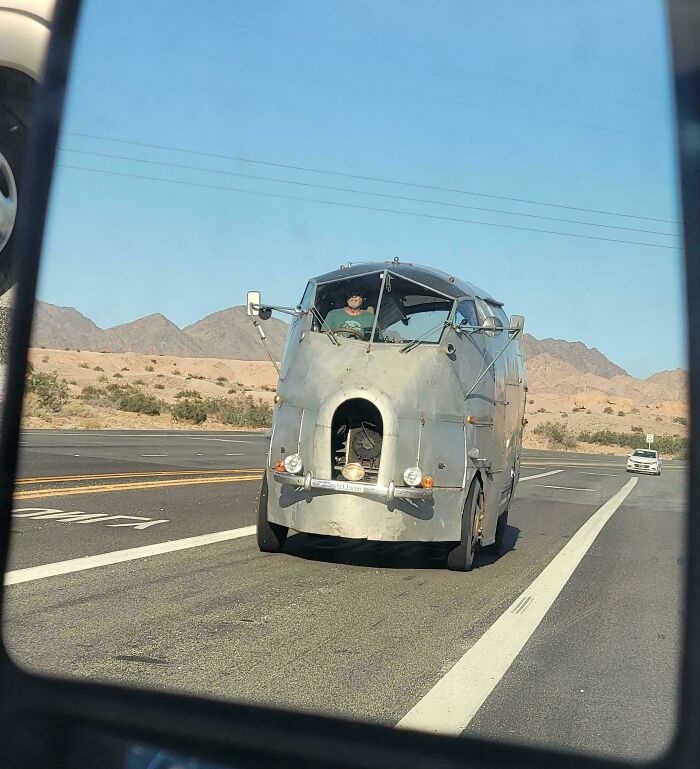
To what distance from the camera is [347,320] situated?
10.1 metres

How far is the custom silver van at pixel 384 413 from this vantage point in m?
9.22

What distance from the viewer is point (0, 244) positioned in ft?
36.2

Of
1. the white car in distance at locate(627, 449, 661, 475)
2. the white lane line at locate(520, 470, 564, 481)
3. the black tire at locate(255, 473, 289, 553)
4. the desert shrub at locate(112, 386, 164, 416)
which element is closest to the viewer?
the black tire at locate(255, 473, 289, 553)

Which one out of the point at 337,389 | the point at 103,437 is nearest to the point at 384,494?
the point at 337,389

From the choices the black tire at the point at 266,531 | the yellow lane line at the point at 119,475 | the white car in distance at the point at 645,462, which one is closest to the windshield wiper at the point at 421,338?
the black tire at the point at 266,531

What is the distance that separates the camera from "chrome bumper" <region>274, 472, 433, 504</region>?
9.07 metres

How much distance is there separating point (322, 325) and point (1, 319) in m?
3.49

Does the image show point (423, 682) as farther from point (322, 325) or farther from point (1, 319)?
point (1, 319)

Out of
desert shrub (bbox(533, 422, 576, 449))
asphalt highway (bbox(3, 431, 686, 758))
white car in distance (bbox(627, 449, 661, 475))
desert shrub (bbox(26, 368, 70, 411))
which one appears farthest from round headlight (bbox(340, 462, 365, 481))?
desert shrub (bbox(533, 422, 576, 449))

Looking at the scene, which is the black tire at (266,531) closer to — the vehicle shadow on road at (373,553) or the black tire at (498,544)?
the vehicle shadow on road at (373,553)

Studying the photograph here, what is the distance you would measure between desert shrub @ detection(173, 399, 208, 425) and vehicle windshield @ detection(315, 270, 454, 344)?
145ft

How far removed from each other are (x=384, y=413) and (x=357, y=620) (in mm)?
2302

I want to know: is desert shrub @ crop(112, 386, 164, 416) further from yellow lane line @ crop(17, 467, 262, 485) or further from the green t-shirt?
the green t-shirt

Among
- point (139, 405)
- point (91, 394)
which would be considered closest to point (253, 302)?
point (139, 405)
